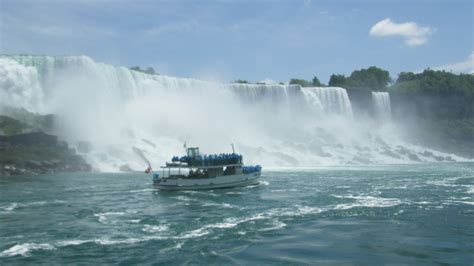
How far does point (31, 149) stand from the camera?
3847cm

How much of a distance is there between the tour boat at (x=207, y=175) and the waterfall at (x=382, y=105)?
4891cm

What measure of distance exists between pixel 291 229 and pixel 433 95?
74.7m

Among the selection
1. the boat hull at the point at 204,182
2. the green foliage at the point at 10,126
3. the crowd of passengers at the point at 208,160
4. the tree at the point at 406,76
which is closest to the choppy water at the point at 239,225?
the boat hull at the point at 204,182

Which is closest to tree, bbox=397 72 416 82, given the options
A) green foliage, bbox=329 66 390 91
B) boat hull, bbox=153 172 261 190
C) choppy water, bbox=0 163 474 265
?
green foliage, bbox=329 66 390 91

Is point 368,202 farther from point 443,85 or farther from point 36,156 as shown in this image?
point 443,85

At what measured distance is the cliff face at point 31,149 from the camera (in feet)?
118

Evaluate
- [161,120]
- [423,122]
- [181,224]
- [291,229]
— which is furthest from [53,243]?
[423,122]

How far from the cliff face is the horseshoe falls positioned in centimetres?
176

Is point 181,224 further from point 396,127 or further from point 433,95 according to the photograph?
point 433,95

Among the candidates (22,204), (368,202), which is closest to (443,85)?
(368,202)

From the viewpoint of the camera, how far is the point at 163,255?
1225cm

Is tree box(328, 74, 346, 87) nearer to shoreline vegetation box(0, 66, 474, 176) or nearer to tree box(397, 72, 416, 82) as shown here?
shoreline vegetation box(0, 66, 474, 176)

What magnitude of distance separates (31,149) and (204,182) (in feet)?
61.1

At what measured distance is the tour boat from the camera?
26.5 metres
